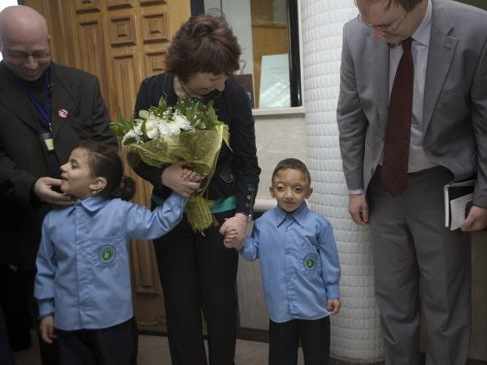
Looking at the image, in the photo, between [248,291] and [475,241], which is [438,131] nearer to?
[475,241]

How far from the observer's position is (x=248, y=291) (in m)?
2.54

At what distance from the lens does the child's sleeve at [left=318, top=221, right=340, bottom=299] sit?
5.76 ft

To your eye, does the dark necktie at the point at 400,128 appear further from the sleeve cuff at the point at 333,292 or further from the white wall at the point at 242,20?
the white wall at the point at 242,20

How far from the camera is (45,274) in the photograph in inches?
64.9

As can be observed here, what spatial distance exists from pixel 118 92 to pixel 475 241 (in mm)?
1924

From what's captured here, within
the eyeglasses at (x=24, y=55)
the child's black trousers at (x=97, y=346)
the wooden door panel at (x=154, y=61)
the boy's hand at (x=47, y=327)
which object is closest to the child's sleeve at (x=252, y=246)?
the child's black trousers at (x=97, y=346)

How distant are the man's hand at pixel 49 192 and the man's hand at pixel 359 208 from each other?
3.36 feet

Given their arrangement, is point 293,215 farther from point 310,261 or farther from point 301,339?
point 301,339

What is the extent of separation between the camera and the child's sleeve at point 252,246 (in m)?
1.75

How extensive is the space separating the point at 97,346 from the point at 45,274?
1.01 ft

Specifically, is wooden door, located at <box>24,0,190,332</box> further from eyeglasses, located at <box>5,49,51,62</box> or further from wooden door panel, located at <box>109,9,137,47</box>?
eyeglasses, located at <box>5,49,51,62</box>

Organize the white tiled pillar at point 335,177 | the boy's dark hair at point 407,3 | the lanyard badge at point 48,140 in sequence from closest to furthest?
the boy's dark hair at point 407,3
the lanyard badge at point 48,140
the white tiled pillar at point 335,177

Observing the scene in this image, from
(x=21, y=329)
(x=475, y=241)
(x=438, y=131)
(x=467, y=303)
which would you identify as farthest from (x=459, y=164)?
(x=21, y=329)

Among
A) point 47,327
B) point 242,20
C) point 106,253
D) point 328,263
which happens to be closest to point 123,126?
point 106,253
